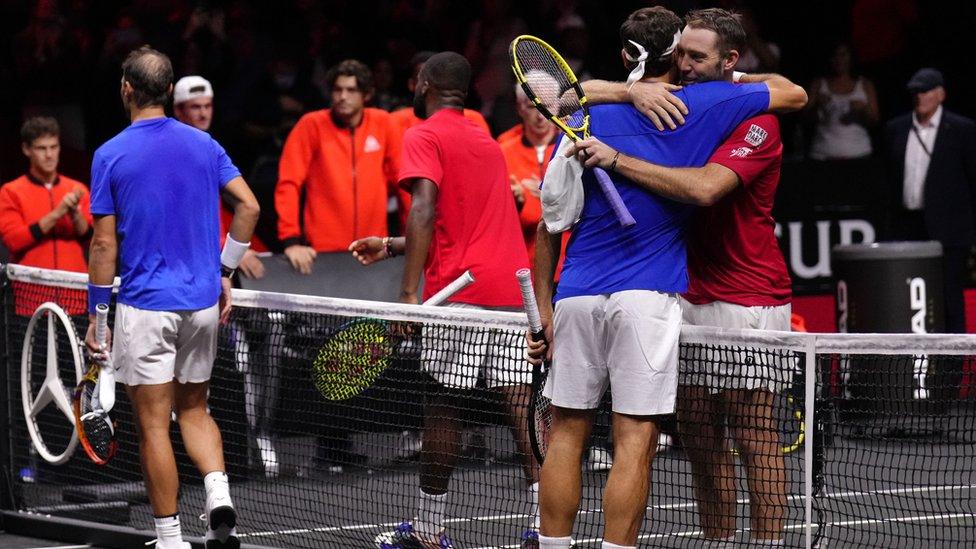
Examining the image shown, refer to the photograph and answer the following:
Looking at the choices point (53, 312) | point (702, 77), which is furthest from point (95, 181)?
point (702, 77)

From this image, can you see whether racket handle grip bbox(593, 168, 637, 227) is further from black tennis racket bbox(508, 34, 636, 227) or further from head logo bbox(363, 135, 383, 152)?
head logo bbox(363, 135, 383, 152)

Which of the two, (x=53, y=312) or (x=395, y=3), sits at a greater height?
(x=395, y=3)

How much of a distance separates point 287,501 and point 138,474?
0.76m

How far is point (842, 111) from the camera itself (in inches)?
523

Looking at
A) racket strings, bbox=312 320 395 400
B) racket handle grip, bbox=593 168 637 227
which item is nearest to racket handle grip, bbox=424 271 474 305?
racket strings, bbox=312 320 395 400

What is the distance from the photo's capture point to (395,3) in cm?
1359

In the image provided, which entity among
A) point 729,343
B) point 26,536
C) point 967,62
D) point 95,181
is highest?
point 967,62

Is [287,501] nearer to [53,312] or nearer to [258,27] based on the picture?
[53,312]

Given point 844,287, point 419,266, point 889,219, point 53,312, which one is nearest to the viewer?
point 419,266

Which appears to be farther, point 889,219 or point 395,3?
point 395,3

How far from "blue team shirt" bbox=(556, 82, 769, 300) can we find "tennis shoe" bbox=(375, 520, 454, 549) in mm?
1773

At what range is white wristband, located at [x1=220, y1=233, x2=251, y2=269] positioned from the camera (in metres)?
6.96

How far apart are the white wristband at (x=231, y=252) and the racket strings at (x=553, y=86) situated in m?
1.88

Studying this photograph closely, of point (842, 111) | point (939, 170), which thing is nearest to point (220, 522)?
point (939, 170)
